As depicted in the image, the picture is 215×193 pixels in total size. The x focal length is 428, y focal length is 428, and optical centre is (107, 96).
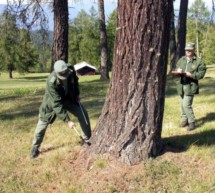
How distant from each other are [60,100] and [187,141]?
221 cm

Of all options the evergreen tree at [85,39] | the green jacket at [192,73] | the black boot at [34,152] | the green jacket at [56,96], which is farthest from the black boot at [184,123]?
the evergreen tree at [85,39]

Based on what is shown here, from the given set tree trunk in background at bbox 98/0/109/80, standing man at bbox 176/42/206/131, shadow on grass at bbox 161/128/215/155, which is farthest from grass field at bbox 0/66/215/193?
tree trunk in background at bbox 98/0/109/80

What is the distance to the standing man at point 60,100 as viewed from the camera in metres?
6.41

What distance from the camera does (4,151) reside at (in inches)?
302

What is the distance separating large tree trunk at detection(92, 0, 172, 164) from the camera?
225 inches

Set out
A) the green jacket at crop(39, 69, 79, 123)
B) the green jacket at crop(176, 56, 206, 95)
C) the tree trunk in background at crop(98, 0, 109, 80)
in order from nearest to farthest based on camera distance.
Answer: the green jacket at crop(39, 69, 79, 123)
the green jacket at crop(176, 56, 206, 95)
the tree trunk in background at crop(98, 0, 109, 80)

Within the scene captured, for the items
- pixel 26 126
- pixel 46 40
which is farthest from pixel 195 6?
pixel 26 126

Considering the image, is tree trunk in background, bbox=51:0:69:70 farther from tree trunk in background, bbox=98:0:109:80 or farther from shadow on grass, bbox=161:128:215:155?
tree trunk in background, bbox=98:0:109:80

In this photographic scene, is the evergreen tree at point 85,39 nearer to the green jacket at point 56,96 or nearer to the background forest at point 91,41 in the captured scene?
the background forest at point 91,41

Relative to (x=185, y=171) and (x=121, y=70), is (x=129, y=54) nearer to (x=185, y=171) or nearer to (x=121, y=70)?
(x=121, y=70)

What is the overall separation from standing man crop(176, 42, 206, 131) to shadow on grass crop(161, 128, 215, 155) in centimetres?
54

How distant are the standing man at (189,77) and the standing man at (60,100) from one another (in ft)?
6.85

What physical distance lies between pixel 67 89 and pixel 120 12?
159cm

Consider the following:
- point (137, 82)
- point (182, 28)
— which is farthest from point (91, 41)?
point (137, 82)
